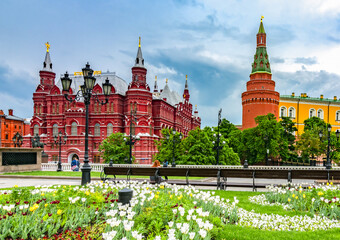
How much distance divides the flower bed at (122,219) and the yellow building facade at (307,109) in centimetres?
6747

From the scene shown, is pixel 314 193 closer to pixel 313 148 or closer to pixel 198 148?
pixel 198 148

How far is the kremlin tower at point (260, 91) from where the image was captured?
63.2 m

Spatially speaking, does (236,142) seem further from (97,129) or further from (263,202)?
(263,202)

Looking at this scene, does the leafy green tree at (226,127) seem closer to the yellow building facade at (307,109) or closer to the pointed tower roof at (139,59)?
the pointed tower roof at (139,59)

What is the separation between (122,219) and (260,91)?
61660mm

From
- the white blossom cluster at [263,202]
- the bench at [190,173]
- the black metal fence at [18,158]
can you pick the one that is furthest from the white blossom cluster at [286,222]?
the black metal fence at [18,158]

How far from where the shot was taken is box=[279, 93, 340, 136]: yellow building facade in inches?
2788

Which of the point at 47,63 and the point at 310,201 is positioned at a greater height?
the point at 47,63

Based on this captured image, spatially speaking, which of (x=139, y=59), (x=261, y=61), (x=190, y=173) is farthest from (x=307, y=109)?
(x=190, y=173)

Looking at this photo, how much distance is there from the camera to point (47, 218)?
554 cm

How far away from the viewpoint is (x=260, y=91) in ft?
208

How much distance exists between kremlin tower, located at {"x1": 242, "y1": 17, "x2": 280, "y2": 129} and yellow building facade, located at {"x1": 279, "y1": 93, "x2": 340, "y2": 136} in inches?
271

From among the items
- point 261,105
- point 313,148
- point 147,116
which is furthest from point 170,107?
point 313,148

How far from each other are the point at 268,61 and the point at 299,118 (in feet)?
55.0
